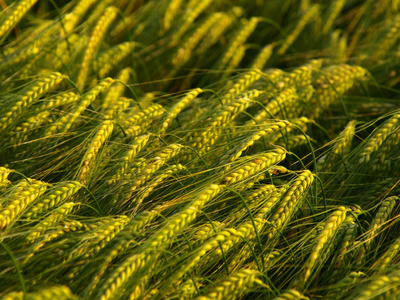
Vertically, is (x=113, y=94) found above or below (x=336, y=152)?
above

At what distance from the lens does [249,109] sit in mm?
2574

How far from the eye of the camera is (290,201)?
1.72 metres

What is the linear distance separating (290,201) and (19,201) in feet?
3.19

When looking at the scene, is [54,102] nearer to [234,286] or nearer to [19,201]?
[19,201]

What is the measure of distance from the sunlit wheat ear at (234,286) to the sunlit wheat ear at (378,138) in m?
0.90

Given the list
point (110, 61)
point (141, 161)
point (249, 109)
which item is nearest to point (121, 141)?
point (141, 161)

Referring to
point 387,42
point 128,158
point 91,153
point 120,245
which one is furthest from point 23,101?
point 387,42

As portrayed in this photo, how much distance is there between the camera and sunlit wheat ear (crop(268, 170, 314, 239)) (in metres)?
1.71

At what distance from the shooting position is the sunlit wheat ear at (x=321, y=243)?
5.16 ft

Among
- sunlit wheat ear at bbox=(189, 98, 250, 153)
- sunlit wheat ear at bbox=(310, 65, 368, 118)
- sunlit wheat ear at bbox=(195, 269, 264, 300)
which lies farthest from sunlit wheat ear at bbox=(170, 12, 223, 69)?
sunlit wheat ear at bbox=(195, 269, 264, 300)

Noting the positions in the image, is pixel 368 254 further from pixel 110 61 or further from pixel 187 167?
pixel 110 61

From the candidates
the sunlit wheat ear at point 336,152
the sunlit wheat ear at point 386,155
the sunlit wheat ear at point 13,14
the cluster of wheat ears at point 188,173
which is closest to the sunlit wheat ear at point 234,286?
Result: the cluster of wheat ears at point 188,173

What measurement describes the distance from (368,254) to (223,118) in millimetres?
810

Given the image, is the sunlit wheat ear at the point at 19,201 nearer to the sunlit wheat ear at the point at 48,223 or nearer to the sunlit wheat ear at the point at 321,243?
the sunlit wheat ear at the point at 48,223
